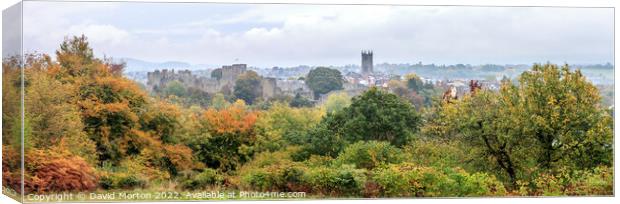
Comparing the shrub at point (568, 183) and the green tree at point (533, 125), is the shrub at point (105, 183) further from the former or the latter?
the shrub at point (568, 183)

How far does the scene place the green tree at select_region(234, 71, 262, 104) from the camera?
2355 centimetres

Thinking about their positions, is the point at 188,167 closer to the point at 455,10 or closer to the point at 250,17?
the point at 250,17

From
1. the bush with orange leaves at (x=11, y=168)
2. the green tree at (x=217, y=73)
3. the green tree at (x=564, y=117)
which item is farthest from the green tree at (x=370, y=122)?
the bush with orange leaves at (x=11, y=168)

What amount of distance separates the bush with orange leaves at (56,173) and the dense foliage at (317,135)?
23 millimetres

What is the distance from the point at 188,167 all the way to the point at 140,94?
1501 mm

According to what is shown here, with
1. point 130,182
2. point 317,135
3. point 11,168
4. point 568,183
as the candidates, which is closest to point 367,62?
point 317,135

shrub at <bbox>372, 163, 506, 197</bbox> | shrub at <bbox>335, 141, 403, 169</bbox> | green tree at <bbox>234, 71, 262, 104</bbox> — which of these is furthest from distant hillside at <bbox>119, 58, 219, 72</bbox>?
shrub at <bbox>372, 163, 506, 197</bbox>

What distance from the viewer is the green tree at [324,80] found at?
78.1ft

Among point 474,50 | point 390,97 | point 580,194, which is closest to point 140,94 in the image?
point 390,97

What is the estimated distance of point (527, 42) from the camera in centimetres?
2438

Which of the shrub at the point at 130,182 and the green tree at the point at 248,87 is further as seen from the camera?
the green tree at the point at 248,87

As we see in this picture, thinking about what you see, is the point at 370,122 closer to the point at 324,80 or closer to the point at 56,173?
the point at 324,80

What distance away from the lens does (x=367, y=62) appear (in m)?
23.8

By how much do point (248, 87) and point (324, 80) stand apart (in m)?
1.37
